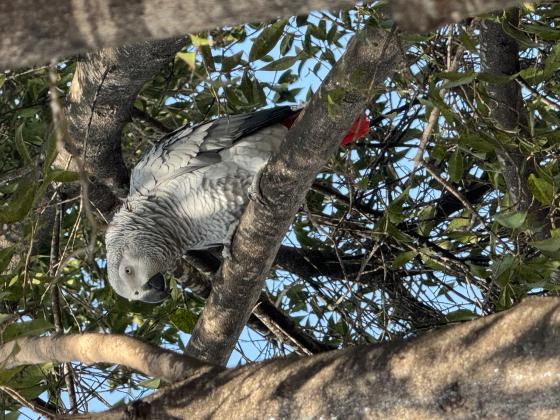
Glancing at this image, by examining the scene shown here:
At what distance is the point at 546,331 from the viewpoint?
0.96 m

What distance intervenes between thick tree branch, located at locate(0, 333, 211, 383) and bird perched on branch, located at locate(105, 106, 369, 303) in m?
0.91

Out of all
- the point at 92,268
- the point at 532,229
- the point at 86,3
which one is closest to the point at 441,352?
the point at 86,3

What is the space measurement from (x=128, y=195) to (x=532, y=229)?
1574mm

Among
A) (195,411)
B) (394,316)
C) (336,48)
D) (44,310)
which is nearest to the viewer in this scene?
(195,411)

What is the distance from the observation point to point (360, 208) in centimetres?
300

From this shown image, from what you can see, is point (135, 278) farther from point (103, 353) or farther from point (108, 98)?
point (103, 353)

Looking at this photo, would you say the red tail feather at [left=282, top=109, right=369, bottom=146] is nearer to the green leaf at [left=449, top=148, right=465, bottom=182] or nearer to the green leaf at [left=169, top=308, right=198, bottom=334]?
the green leaf at [left=449, top=148, right=465, bottom=182]

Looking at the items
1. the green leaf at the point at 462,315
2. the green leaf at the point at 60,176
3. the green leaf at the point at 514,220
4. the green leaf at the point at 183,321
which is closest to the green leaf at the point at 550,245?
the green leaf at the point at 514,220

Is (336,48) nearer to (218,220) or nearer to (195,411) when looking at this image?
(218,220)

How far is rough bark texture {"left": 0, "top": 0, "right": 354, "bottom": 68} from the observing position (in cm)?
67

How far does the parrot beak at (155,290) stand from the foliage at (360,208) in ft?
0.23

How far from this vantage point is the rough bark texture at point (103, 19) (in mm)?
674

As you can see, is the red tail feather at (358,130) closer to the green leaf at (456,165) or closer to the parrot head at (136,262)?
the green leaf at (456,165)

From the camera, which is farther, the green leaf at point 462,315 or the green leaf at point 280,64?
the green leaf at point 280,64
